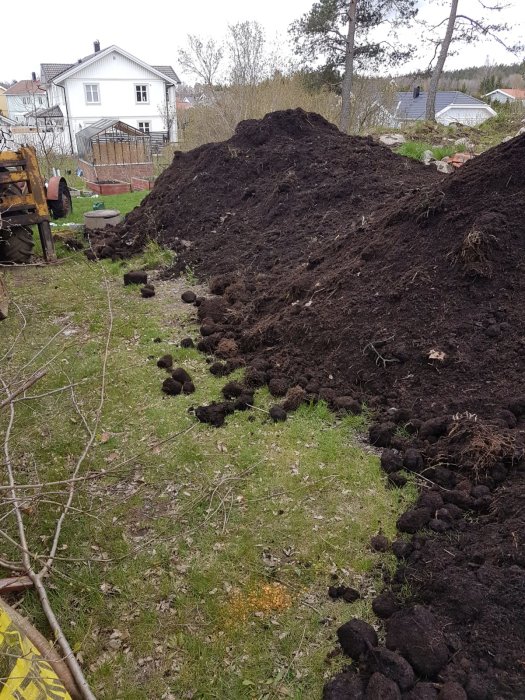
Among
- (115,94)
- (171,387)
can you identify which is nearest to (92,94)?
(115,94)

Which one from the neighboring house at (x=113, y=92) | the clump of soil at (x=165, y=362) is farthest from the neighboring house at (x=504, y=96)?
the neighboring house at (x=113, y=92)

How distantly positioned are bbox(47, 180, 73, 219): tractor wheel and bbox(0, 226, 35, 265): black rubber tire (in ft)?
12.7

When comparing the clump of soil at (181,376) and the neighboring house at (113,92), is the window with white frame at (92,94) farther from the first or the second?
the clump of soil at (181,376)

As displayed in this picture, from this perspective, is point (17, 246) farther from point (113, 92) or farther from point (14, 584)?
point (113, 92)

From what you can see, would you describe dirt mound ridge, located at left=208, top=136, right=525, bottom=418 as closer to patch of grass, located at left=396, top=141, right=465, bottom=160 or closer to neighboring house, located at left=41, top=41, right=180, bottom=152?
patch of grass, located at left=396, top=141, right=465, bottom=160

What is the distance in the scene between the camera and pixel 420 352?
14.3 ft

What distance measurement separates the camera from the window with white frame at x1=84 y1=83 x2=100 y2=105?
37750mm

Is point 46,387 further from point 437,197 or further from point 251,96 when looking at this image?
point 251,96

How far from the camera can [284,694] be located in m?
2.34

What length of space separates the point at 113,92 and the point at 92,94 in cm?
164

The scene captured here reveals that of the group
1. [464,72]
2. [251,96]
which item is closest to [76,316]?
[251,96]

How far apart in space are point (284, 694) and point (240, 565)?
2.59 feet

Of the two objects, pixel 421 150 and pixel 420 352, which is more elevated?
pixel 421 150

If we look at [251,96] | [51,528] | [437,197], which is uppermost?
[251,96]
